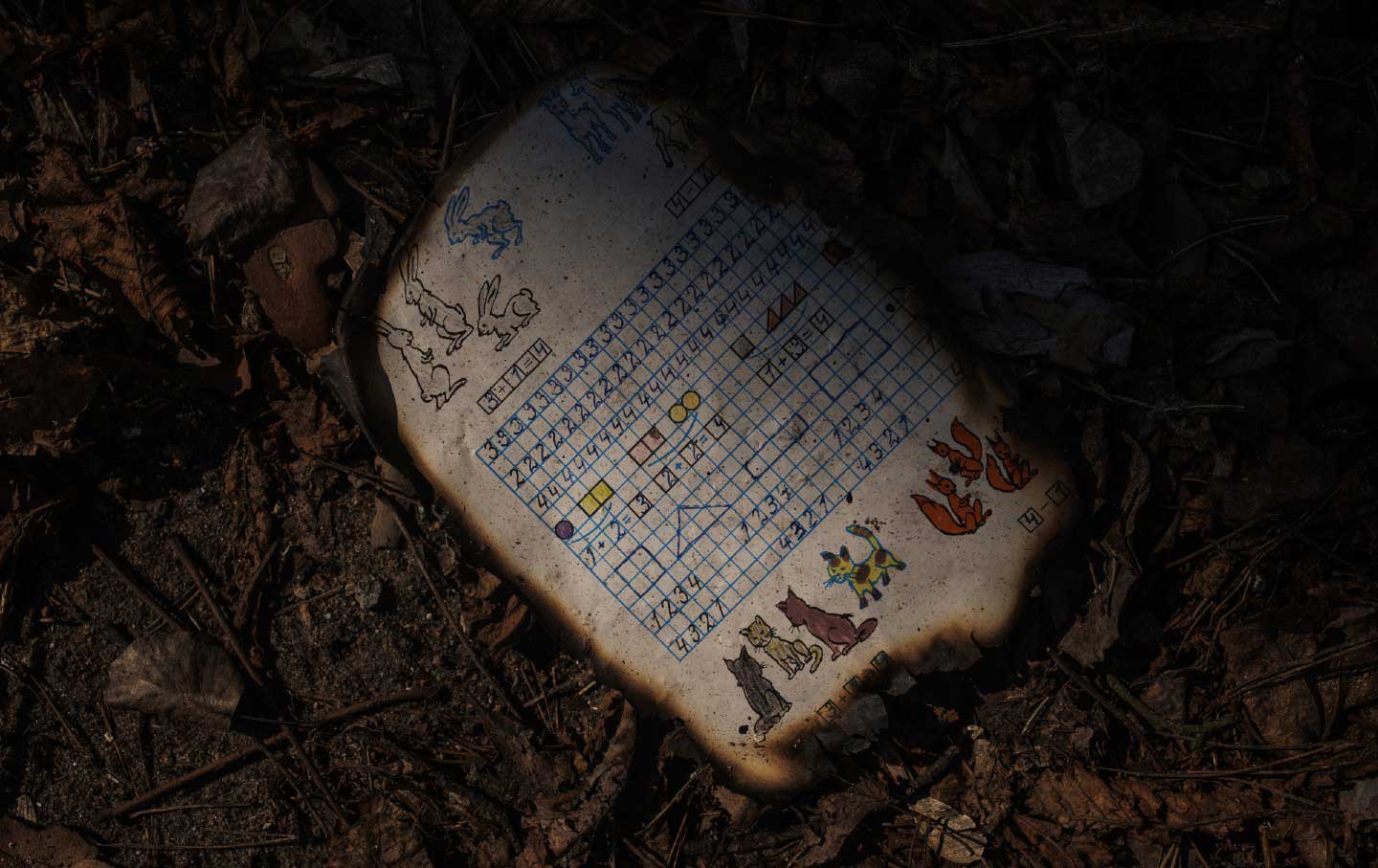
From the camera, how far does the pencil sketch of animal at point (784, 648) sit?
108 cm

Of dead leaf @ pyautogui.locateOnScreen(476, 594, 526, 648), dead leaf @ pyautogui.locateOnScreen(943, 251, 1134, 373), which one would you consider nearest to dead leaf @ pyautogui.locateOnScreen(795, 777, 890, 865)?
dead leaf @ pyautogui.locateOnScreen(476, 594, 526, 648)

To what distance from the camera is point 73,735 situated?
4.01 ft

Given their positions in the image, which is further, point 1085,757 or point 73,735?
point 73,735

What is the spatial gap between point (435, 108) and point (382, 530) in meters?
0.58

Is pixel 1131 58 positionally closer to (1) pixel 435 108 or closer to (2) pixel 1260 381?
(2) pixel 1260 381

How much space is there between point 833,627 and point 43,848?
45.4 inches

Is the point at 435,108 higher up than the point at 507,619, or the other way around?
the point at 435,108

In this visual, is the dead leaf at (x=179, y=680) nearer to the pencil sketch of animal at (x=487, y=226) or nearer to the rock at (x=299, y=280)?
the rock at (x=299, y=280)

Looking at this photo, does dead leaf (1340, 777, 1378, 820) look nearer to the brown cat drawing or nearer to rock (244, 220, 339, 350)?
the brown cat drawing

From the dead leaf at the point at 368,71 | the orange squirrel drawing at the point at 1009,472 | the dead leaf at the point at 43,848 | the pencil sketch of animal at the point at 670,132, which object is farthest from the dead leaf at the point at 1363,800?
the dead leaf at the point at 43,848

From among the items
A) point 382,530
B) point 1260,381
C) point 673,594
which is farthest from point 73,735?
point 1260,381

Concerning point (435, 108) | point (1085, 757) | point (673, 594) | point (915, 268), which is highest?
point (435, 108)

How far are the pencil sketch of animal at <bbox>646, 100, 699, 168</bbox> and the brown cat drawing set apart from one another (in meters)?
0.60

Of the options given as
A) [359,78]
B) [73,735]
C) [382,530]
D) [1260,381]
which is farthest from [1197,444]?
[73,735]
